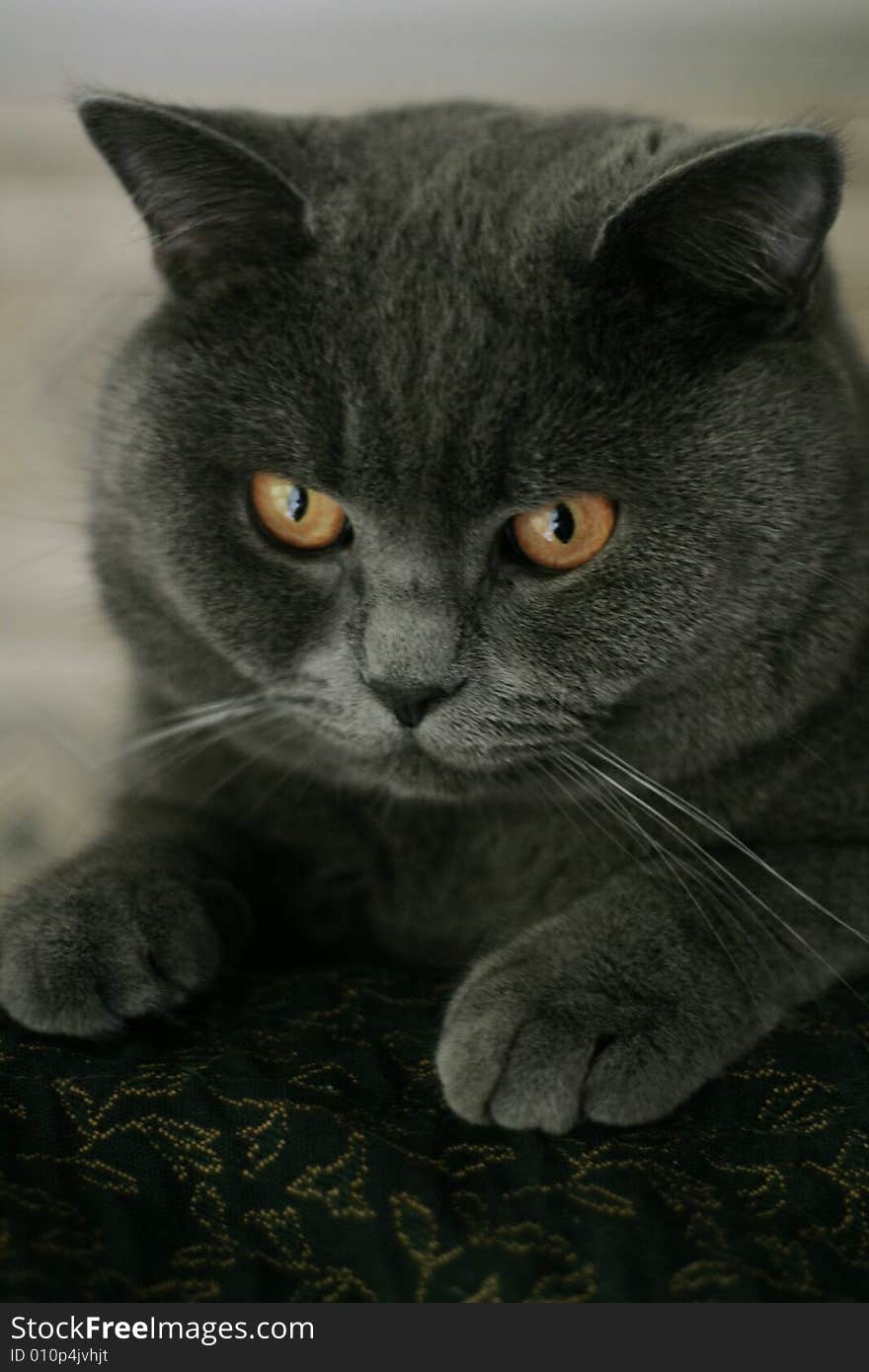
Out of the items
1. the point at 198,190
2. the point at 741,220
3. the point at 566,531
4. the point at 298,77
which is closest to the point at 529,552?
the point at 566,531

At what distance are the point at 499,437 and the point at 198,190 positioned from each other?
0.30m

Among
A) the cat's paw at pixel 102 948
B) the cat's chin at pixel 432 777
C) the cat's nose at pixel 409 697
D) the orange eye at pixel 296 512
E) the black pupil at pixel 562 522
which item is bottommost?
the cat's paw at pixel 102 948

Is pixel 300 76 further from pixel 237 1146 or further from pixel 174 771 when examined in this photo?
pixel 237 1146

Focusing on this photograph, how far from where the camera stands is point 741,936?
0.94m

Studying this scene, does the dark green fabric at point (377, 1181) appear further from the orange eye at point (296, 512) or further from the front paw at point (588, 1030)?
the orange eye at point (296, 512)

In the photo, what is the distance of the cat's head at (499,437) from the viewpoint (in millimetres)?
866

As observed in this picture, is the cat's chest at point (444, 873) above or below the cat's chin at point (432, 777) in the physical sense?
below

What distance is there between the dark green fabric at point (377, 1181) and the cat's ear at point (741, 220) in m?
0.55

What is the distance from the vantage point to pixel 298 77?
187 centimetres

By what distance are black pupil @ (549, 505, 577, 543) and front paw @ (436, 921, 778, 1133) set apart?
0.92 ft

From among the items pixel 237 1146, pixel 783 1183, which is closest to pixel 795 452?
pixel 783 1183

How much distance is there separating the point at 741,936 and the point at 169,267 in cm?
68

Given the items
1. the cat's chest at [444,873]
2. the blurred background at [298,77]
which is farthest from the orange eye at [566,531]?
the blurred background at [298,77]

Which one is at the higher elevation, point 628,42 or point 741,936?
point 628,42
